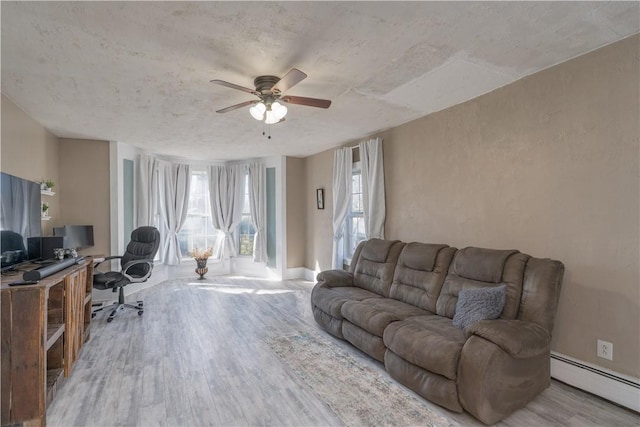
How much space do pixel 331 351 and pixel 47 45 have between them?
3287 mm

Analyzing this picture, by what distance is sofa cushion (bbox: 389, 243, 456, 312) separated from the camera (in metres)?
3.15

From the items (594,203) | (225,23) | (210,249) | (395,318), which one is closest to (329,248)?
(210,249)

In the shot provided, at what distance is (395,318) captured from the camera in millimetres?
2848

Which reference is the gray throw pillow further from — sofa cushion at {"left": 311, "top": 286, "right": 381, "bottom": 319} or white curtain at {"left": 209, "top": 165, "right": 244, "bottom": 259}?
white curtain at {"left": 209, "top": 165, "right": 244, "bottom": 259}

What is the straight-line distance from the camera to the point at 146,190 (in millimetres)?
5773

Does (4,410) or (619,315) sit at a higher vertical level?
(619,315)

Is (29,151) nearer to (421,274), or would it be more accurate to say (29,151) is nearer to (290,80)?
(290,80)

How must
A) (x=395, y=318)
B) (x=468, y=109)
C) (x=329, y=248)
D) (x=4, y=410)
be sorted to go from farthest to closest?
1. (x=329, y=248)
2. (x=468, y=109)
3. (x=395, y=318)
4. (x=4, y=410)

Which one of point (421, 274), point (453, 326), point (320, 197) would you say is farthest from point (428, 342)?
point (320, 197)

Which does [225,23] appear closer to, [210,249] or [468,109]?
[468,109]

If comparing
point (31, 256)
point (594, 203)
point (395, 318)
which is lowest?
point (395, 318)

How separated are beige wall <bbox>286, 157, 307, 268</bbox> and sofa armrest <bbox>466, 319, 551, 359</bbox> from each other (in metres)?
4.68

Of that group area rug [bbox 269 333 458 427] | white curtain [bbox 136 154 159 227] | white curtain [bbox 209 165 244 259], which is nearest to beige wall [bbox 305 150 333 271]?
white curtain [bbox 209 165 244 259]

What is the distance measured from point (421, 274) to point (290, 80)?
2214 millimetres
